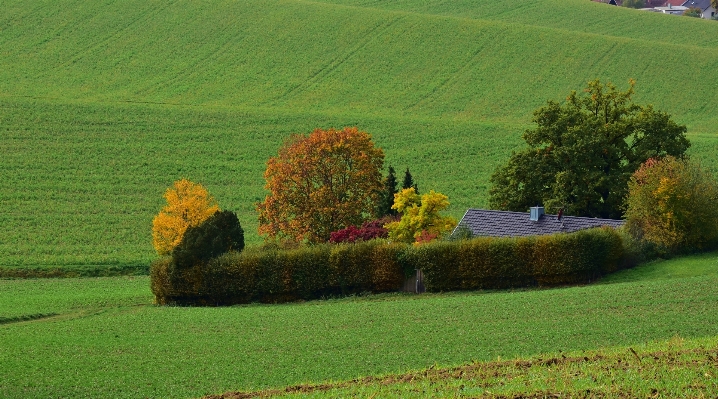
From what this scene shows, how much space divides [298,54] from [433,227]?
55.3 m

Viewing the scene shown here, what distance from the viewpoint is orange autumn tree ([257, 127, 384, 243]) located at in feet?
199

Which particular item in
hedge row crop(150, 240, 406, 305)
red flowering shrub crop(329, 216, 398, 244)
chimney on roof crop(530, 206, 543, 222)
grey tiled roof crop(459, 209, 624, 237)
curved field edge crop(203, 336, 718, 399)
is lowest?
hedge row crop(150, 240, 406, 305)

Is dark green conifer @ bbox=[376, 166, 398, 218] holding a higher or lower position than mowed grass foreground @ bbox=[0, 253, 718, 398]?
higher

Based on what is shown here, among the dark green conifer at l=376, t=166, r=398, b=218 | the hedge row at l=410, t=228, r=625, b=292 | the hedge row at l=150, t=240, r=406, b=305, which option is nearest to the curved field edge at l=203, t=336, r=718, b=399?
the hedge row at l=410, t=228, r=625, b=292

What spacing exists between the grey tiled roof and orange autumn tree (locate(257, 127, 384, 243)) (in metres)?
7.64

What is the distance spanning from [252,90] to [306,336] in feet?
217

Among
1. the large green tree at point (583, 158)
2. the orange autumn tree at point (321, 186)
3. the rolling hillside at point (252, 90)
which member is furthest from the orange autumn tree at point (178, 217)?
the large green tree at point (583, 158)

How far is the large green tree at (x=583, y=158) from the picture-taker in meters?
60.2

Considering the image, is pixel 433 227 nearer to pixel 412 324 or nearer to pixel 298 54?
pixel 412 324

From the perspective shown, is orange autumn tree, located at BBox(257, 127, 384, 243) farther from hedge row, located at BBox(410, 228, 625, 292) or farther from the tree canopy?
the tree canopy

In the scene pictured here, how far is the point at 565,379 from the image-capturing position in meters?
21.8

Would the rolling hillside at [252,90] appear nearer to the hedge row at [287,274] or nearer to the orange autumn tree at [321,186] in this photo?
the orange autumn tree at [321,186]

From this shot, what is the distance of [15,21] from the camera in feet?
366

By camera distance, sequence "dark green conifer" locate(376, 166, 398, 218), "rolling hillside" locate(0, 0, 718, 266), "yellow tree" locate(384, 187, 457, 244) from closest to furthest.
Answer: "yellow tree" locate(384, 187, 457, 244) → "dark green conifer" locate(376, 166, 398, 218) → "rolling hillside" locate(0, 0, 718, 266)
